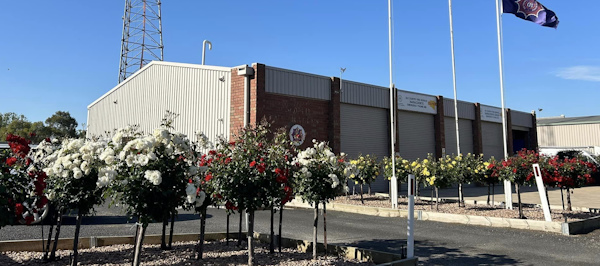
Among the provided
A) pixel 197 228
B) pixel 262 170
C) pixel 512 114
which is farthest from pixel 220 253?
pixel 512 114

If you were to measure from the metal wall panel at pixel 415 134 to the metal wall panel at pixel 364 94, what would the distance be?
6.61 ft

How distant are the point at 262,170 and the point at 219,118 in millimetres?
16154

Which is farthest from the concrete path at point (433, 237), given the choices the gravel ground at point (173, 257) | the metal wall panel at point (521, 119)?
the metal wall panel at point (521, 119)

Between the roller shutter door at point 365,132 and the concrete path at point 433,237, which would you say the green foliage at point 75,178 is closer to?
the concrete path at point 433,237

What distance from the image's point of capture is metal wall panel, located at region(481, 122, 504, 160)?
3575 centimetres

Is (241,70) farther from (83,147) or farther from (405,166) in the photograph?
(83,147)

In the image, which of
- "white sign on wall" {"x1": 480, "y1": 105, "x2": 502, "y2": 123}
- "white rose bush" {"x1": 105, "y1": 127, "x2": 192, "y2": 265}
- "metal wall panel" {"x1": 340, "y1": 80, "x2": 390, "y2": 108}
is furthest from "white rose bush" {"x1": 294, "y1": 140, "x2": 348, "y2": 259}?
"white sign on wall" {"x1": 480, "y1": 105, "x2": 502, "y2": 123}

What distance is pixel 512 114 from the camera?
39406 millimetres

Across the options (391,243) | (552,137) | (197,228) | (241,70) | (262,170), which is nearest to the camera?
(262,170)

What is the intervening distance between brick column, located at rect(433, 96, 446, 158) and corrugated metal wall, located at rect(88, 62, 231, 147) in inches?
640

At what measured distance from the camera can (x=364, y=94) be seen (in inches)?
1010

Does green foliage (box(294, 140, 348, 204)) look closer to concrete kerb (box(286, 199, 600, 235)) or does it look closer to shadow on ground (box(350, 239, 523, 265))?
shadow on ground (box(350, 239, 523, 265))

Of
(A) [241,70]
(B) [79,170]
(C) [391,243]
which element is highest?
(A) [241,70]

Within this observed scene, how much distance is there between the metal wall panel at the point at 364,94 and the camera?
80.8 feet
